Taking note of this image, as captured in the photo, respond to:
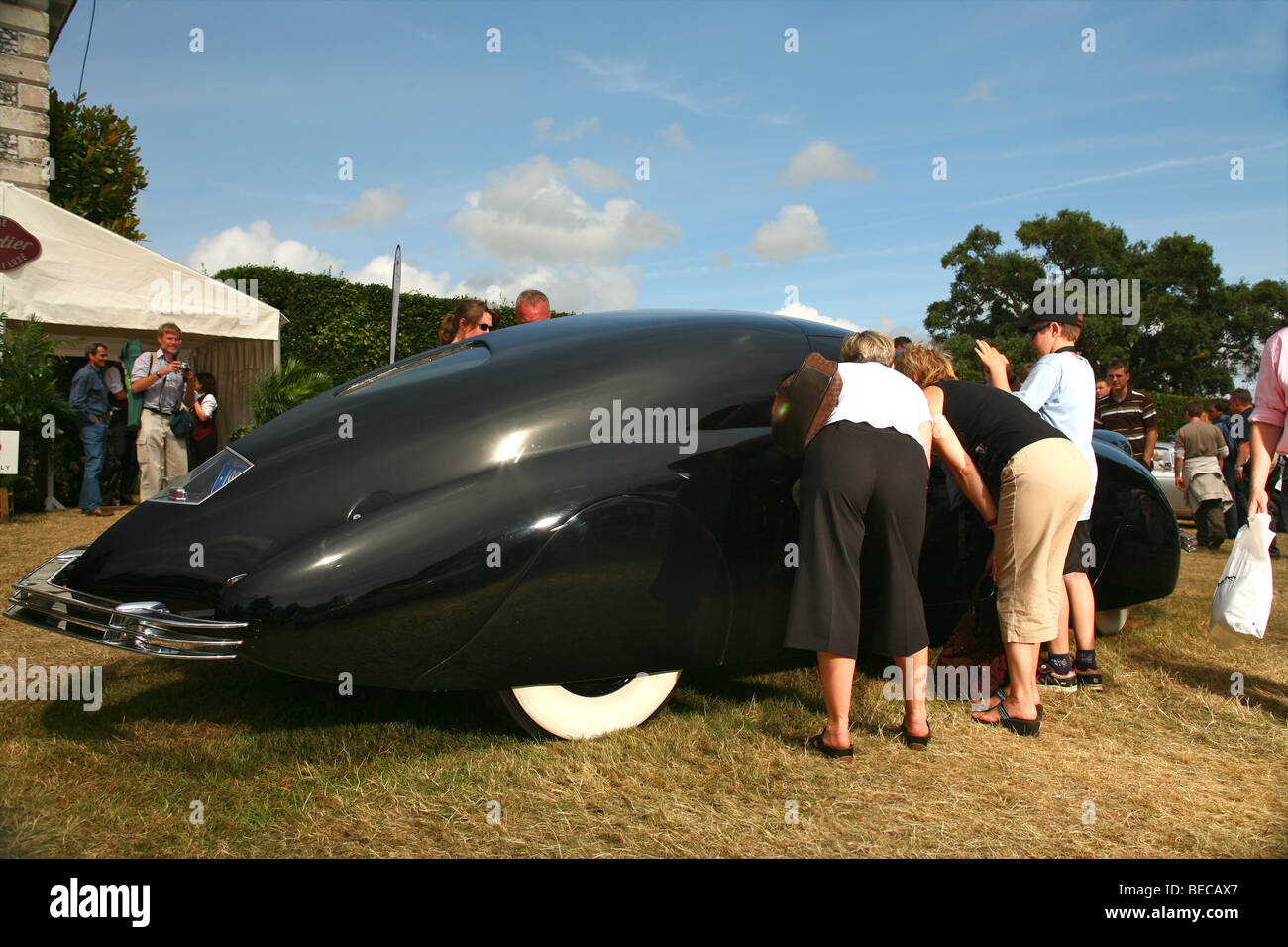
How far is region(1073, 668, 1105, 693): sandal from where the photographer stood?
3.79 metres

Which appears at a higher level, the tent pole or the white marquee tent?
the white marquee tent

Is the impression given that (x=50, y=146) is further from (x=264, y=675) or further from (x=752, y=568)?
(x=752, y=568)

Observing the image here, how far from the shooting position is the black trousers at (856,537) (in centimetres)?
281

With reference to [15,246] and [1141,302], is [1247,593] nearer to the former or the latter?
[15,246]

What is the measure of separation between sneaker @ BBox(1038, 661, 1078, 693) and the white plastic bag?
22.5 inches

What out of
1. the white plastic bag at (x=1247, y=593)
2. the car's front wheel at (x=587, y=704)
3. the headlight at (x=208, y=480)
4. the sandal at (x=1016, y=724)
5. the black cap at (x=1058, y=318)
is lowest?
the sandal at (x=1016, y=724)

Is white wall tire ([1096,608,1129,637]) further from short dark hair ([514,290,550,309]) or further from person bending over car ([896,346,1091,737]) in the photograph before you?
short dark hair ([514,290,550,309])

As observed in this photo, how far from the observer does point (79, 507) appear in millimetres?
9484

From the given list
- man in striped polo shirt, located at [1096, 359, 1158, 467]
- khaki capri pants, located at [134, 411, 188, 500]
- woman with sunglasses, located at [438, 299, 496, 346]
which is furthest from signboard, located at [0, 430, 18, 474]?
man in striped polo shirt, located at [1096, 359, 1158, 467]

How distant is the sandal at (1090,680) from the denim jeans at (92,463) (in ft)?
29.8

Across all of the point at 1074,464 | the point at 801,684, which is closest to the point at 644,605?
the point at 801,684

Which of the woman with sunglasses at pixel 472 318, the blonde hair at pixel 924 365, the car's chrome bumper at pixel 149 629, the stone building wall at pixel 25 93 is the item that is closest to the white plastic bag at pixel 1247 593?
the blonde hair at pixel 924 365

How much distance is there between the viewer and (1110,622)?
186 inches

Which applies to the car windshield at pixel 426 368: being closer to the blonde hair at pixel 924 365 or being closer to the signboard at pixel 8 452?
the blonde hair at pixel 924 365
